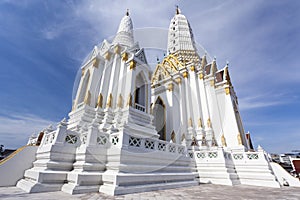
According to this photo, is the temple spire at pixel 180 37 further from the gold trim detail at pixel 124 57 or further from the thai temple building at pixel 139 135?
the gold trim detail at pixel 124 57

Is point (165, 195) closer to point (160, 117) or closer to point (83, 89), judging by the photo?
point (83, 89)

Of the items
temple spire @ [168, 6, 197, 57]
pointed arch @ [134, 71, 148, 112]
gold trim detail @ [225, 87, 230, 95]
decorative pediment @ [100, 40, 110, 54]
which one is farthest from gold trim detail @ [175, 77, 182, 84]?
decorative pediment @ [100, 40, 110, 54]

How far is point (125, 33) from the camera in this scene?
13.8 meters

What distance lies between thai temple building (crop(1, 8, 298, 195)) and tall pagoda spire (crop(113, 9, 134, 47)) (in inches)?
3.5

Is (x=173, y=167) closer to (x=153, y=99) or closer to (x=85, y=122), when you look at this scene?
(x=85, y=122)

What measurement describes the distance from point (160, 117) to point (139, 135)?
6.87m

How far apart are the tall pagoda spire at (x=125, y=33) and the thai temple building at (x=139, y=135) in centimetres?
9

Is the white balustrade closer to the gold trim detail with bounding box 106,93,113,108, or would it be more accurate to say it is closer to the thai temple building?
the thai temple building

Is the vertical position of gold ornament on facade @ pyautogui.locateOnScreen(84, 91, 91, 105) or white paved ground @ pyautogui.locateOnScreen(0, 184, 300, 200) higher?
gold ornament on facade @ pyautogui.locateOnScreen(84, 91, 91, 105)

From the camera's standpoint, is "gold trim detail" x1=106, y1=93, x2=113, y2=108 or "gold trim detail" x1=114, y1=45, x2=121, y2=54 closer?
"gold trim detail" x1=106, y1=93, x2=113, y2=108

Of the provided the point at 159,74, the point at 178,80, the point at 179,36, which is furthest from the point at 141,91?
the point at 179,36

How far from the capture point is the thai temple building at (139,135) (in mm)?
4908

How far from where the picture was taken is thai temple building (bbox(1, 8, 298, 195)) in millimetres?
4908

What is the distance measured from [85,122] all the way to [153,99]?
29.5 ft
